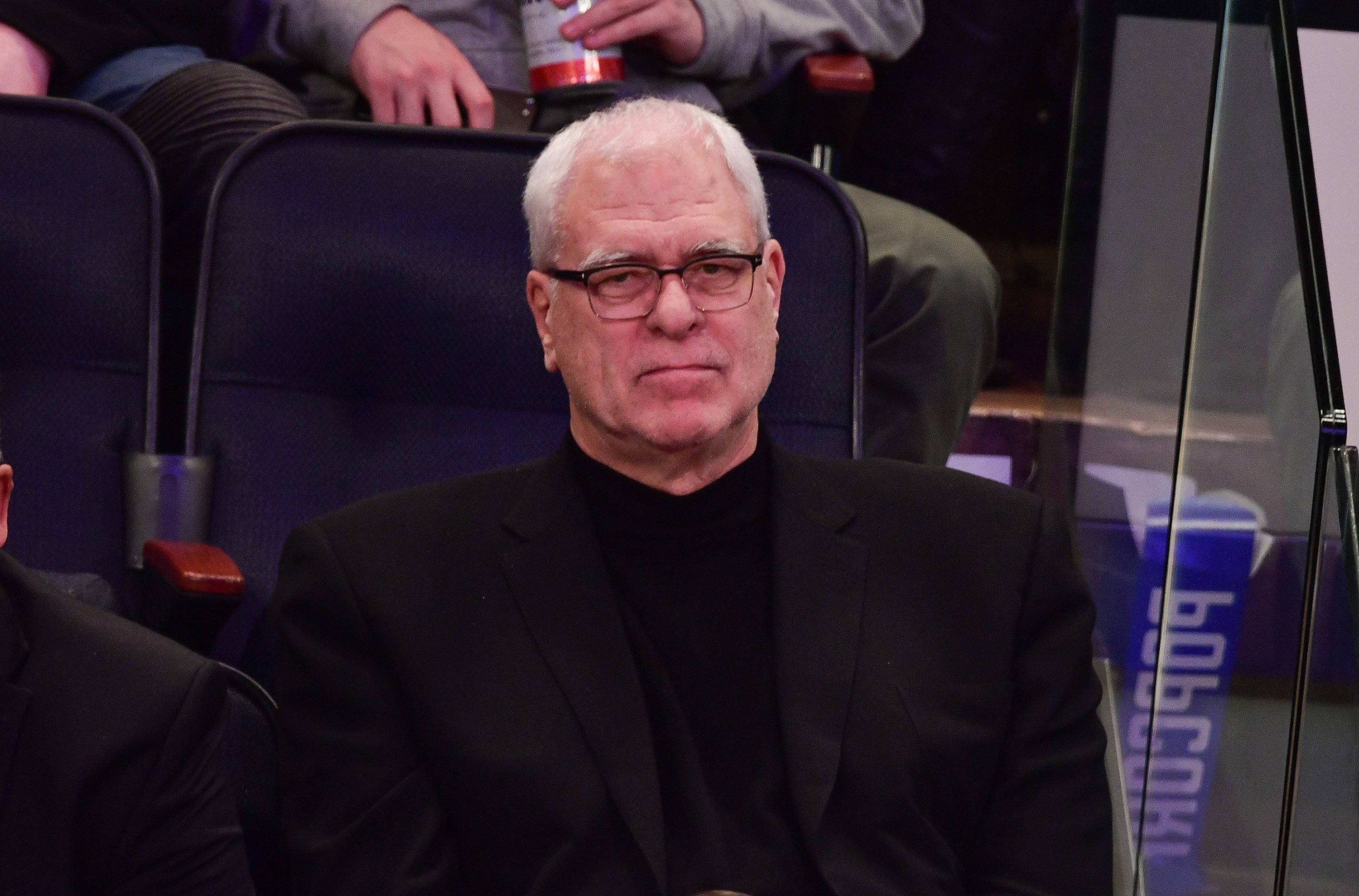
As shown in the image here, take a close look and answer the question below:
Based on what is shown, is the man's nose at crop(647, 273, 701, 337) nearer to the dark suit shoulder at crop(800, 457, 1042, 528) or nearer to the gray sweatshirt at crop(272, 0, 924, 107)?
the dark suit shoulder at crop(800, 457, 1042, 528)

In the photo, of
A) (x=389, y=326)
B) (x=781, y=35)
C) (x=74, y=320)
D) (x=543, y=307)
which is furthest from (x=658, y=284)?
(x=781, y=35)

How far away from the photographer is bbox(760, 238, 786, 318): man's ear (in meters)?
1.59

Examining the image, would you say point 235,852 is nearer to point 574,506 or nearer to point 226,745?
point 226,745

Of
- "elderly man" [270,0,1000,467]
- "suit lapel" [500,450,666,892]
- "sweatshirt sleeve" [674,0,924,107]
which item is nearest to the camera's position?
"suit lapel" [500,450,666,892]

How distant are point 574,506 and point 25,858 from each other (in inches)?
22.3

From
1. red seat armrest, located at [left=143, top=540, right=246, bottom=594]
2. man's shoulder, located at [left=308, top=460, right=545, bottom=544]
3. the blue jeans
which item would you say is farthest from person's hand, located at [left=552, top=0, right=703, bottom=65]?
red seat armrest, located at [left=143, top=540, right=246, bottom=594]

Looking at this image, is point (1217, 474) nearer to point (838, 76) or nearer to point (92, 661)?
point (838, 76)

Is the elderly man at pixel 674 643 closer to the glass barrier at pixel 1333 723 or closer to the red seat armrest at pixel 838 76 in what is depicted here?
the glass barrier at pixel 1333 723

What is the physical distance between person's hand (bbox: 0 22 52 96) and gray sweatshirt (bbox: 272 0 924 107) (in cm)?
32

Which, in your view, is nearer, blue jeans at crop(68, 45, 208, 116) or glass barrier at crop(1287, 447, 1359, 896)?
glass barrier at crop(1287, 447, 1359, 896)

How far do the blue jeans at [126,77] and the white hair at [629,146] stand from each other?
80 centimetres

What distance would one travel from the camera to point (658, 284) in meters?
1.51

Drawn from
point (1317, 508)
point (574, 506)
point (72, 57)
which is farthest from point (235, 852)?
point (72, 57)

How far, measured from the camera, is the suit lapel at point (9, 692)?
1152 mm
